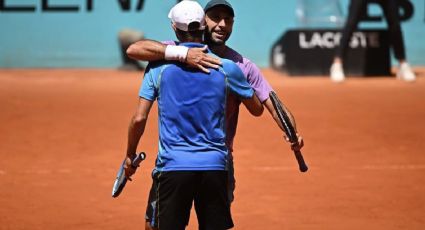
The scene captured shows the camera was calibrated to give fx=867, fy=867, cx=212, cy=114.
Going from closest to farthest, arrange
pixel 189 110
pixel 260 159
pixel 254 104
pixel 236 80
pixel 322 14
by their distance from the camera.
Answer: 1. pixel 189 110
2. pixel 236 80
3. pixel 254 104
4. pixel 260 159
5. pixel 322 14

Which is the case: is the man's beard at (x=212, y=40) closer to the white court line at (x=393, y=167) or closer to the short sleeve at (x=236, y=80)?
the short sleeve at (x=236, y=80)

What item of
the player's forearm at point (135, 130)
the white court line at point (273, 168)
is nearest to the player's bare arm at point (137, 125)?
the player's forearm at point (135, 130)

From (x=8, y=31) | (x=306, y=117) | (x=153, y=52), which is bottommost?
(x=8, y=31)

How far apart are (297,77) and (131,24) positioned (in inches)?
144

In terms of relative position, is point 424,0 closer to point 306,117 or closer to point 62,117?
point 306,117

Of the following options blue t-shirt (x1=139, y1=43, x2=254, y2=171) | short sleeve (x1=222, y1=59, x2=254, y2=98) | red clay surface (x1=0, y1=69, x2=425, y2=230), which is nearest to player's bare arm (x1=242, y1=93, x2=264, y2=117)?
short sleeve (x1=222, y1=59, x2=254, y2=98)

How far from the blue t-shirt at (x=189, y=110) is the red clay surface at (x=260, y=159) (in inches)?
84.4

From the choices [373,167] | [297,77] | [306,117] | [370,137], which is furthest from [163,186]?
[297,77]

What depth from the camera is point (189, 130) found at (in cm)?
380

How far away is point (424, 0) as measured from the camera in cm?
1700

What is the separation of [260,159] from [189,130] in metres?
4.78

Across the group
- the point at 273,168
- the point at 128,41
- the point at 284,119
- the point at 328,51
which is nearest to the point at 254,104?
the point at 284,119

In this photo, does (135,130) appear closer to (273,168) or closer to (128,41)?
(273,168)

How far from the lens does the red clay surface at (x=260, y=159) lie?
246 inches
